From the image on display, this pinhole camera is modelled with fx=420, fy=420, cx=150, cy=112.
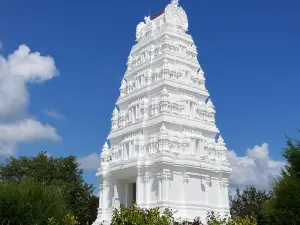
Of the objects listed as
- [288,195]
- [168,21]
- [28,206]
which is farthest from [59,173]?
[288,195]

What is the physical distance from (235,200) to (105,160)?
1808cm

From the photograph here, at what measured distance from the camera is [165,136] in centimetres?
3522

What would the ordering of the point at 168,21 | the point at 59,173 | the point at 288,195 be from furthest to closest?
the point at 59,173 → the point at 168,21 → the point at 288,195

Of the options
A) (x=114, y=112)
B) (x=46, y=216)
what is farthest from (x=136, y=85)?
(x=46, y=216)

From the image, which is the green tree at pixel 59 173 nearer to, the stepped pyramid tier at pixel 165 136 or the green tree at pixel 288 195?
the stepped pyramid tier at pixel 165 136

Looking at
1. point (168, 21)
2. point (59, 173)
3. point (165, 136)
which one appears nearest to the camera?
point (165, 136)

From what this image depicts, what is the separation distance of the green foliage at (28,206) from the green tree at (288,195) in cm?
932

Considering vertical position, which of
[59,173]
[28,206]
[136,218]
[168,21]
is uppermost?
[168,21]

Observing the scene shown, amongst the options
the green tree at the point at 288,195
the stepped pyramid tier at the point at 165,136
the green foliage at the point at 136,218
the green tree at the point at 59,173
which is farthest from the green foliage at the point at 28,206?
the green tree at the point at 59,173

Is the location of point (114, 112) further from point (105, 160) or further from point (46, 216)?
point (46, 216)

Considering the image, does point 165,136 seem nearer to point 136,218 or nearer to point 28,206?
point 136,218

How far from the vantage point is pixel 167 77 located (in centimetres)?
3862

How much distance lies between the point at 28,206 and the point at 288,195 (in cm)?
1114

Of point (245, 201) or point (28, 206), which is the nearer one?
point (28, 206)
